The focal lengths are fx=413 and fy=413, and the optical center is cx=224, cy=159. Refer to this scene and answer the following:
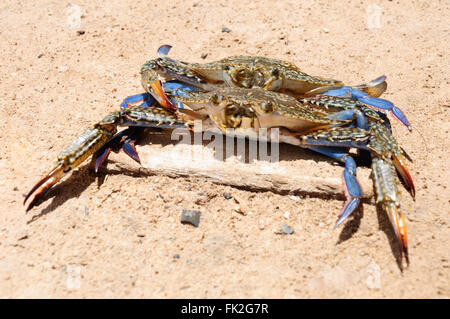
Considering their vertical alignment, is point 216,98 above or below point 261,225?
above

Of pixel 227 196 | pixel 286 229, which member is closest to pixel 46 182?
pixel 227 196

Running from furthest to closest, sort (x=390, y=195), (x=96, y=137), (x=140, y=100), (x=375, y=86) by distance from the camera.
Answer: (x=140, y=100), (x=375, y=86), (x=96, y=137), (x=390, y=195)

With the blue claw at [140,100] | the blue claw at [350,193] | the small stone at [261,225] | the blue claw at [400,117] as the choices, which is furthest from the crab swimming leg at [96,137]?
the blue claw at [400,117]

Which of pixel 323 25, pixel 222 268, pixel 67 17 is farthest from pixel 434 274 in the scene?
pixel 67 17

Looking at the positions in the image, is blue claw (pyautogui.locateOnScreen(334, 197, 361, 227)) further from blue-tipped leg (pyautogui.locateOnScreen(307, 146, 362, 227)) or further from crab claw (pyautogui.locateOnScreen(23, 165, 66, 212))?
crab claw (pyautogui.locateOnScreen(23, 165, 66, 212))

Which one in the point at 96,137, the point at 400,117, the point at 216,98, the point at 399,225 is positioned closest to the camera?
the point at 399,225

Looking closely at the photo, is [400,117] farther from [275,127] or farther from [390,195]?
[275,127]

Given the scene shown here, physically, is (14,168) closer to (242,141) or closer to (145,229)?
(145,229)
